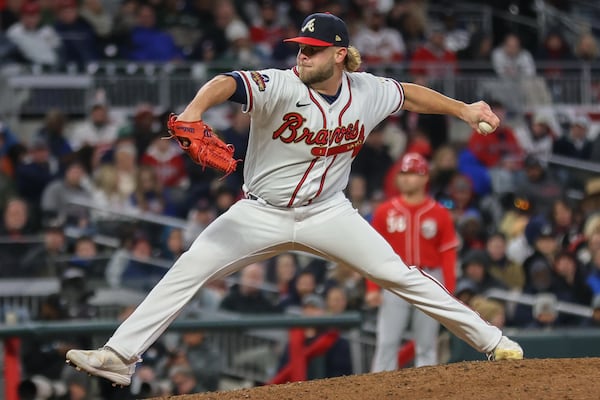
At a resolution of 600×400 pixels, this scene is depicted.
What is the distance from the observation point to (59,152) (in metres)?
13.0

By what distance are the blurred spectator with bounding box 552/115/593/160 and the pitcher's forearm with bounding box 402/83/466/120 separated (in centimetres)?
835

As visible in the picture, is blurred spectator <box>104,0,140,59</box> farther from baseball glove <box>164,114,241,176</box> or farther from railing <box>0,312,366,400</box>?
baseball glove <box>164,114,241,176</box>

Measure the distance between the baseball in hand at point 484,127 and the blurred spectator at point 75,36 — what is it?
27.3 feet

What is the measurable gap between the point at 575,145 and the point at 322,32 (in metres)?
9.12

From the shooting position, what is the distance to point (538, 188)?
13508 mm

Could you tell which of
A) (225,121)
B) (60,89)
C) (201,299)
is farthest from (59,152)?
(201,299)

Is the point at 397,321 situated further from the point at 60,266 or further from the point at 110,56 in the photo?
the point at 110,56

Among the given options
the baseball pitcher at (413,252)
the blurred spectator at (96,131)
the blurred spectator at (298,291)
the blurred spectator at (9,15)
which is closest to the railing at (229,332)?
the baseball pitcher at (413,252)

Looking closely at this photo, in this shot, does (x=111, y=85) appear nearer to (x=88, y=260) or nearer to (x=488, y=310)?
(x=88, y=260)

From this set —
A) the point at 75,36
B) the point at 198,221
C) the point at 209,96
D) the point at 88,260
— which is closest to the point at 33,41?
the point at 75,36

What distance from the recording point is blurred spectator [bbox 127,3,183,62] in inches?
578

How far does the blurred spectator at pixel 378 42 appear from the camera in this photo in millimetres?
15656

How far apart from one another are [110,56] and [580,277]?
607 centimetres

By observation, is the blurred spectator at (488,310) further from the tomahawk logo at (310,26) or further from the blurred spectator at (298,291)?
the tomahawk logo at (310,26)
